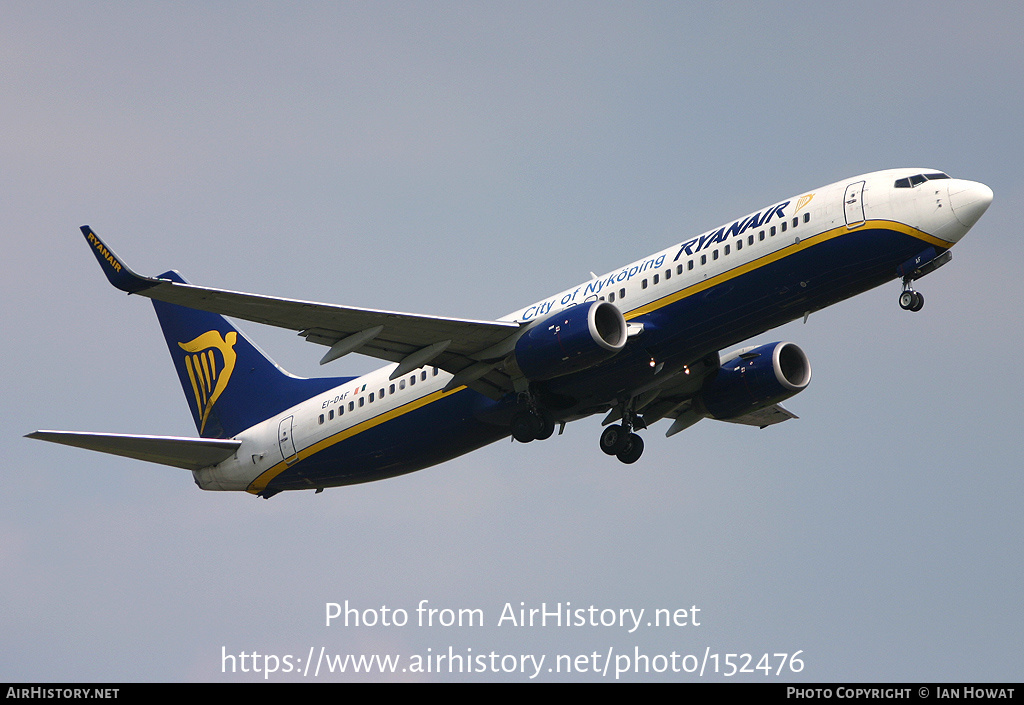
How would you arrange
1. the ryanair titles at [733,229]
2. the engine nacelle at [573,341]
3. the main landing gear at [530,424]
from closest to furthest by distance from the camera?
the engine nacelle at [573,341]
the ryanair titles at [733,229]
the main landing gear at [530,424]

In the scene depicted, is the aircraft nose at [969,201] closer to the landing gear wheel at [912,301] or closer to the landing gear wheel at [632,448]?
the landing gear wheel at [912,301]

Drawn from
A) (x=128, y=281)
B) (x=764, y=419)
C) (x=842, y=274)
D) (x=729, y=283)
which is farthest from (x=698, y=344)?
(x=128, y=281)

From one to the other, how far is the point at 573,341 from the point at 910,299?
826 cm

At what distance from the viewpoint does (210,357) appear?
4284 centimetres

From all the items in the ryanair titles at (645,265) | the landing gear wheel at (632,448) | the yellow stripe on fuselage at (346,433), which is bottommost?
the yellow stripe on fuselage at (346,433)

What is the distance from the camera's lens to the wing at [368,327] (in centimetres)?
2945

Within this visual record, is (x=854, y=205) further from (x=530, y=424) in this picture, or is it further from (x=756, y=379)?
(x=530, y=424)

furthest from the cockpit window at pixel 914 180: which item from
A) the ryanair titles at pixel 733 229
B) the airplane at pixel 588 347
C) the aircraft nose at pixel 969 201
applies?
the ryanair titles at pixel 733 229

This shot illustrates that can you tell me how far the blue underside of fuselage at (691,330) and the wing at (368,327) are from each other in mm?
1636

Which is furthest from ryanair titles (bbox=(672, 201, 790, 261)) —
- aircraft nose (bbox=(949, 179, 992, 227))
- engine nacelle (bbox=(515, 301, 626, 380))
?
aircraft nose (bbox=(949, 179, 992, 227))

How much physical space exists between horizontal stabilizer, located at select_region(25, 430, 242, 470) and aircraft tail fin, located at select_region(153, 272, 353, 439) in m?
1.69

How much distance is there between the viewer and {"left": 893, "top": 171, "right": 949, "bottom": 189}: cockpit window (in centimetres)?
3139

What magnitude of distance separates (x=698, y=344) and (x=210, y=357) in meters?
17.9

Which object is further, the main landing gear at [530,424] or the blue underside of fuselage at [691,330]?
the main landing gear at [530,424]
